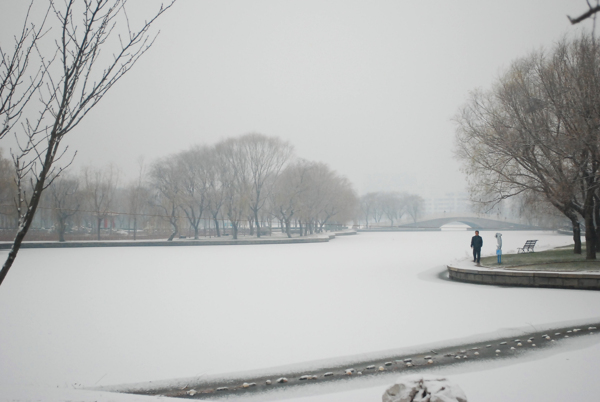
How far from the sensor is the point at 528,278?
14805mm

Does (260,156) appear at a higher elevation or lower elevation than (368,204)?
higher

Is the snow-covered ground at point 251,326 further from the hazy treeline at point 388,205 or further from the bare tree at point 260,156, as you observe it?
the hazy treeline at point 388,205

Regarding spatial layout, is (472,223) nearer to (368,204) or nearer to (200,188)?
(368,204)

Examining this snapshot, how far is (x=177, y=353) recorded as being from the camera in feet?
25.7

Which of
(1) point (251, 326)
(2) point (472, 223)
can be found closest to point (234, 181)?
(1) point (251, 326)

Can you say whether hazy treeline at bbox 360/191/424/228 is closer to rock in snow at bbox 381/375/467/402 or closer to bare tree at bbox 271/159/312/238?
bare tree at bbox 271/159/312/238

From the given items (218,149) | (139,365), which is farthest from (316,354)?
(218,149)

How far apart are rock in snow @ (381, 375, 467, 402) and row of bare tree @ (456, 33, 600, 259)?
12505mm

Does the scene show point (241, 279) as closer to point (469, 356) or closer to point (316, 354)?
point (316, 354)

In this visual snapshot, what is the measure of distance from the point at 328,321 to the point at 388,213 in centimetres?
9751

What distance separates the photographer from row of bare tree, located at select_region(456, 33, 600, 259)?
590 inches

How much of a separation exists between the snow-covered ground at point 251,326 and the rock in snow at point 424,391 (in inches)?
77.8

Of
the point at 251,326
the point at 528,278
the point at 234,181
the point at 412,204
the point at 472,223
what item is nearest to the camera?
the point at 251,326

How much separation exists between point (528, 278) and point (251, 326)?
10.5 meters
